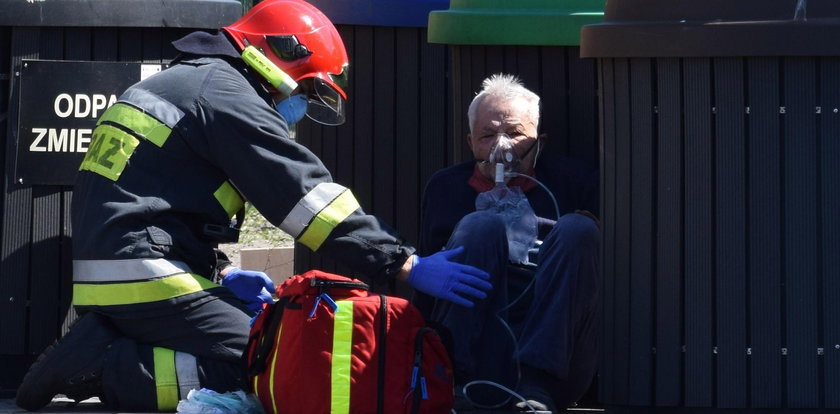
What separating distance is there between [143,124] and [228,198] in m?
0.35

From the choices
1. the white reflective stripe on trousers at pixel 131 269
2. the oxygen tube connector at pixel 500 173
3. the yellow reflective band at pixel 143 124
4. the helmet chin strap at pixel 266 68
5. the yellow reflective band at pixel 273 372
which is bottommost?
the yellow reflective band at pixel 273 372

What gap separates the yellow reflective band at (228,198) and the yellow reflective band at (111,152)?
294 mm

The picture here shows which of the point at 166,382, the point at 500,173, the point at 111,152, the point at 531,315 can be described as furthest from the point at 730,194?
the point at 111,152

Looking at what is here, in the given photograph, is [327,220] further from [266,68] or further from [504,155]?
[504,155]

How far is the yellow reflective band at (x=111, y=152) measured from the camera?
4066 millimetres

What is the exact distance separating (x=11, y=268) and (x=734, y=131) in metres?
2.47

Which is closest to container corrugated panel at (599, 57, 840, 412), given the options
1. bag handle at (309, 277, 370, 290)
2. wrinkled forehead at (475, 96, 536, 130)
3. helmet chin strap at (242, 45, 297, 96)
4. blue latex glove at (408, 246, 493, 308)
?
blue latex glove at (408, 246, 493, 308)

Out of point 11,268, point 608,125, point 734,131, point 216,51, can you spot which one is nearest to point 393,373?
point 608,125

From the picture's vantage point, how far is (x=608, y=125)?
11.6 ft

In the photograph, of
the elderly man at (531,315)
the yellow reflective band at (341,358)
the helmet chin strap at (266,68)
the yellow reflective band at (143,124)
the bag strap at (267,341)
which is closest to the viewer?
the yellow reflective band at (341,358)

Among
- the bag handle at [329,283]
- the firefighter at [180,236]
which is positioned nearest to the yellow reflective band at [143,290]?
the firefighter at [180,236]

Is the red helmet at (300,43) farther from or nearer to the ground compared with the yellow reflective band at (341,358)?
farther from the ground

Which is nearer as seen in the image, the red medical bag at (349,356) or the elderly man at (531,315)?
the red medical bag at (349,356)

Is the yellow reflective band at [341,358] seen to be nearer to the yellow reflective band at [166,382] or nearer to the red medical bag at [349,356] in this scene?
the red medical bag at [349,356]
